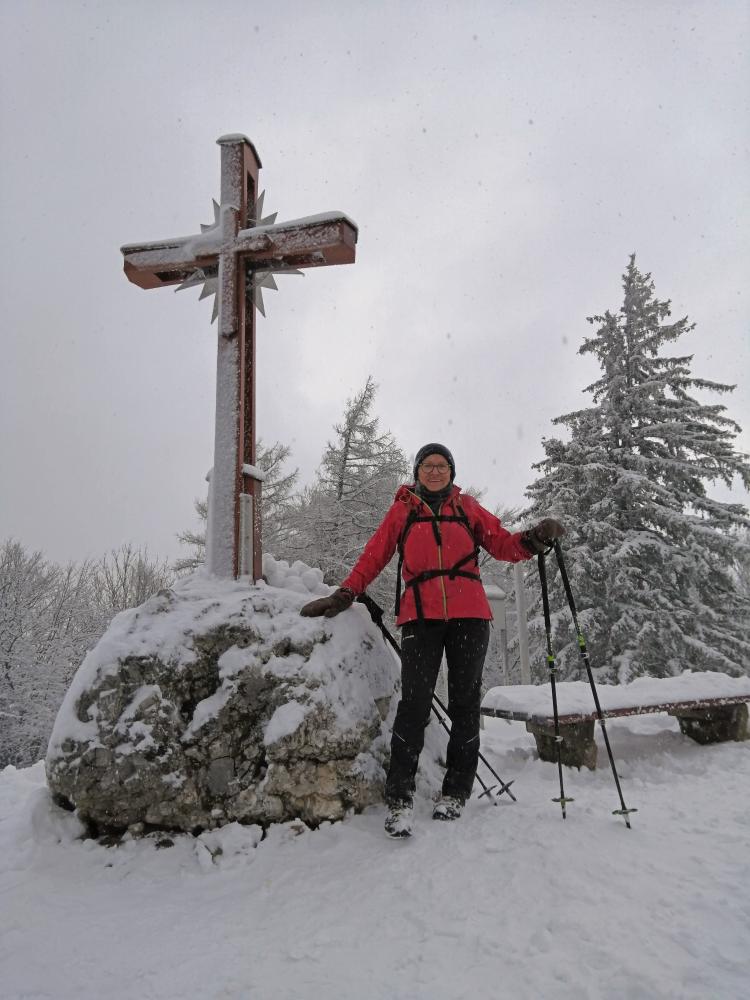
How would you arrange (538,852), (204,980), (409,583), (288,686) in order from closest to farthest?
(204,980) < (538,852) < (288,686) < (409,583)

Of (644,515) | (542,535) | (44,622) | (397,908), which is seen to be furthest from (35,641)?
(397,908)

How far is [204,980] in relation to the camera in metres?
1.88

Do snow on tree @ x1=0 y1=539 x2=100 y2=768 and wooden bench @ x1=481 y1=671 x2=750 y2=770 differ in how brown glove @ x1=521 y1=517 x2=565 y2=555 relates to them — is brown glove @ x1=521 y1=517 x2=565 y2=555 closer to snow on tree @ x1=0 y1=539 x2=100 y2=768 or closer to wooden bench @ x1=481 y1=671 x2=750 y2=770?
wooden bench @ x1=481 y1=671 x2=750 y2=770

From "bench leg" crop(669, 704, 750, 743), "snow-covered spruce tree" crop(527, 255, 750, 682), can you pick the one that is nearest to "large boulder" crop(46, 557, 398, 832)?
"bench leg" crop(669, 704, 750, 743)

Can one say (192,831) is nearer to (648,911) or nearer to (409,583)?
(409,583)

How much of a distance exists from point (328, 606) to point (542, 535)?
4.59 feet

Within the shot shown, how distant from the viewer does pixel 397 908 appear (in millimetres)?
2236

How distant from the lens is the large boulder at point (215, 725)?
2977 mm

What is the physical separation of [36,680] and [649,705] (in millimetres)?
18685

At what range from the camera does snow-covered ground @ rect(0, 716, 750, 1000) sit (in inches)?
70.9

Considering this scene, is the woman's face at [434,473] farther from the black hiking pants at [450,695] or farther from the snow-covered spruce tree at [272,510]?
the snow-covered spruce tree at [272,510]

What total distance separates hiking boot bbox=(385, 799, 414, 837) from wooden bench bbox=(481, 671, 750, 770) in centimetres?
164

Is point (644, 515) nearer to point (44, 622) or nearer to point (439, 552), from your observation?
point (439, 552)

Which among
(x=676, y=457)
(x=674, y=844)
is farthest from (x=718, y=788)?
(x=676, y=457)
